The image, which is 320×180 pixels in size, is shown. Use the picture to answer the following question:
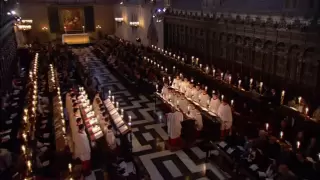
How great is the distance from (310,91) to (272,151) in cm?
452

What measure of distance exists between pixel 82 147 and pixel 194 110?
478 centimetres

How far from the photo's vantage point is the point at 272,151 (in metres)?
9.15

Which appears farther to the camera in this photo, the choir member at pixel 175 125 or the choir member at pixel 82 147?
the choir member at pixel 175 125

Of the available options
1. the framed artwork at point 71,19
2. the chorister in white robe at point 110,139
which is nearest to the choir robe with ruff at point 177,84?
the chorister in white robe at point 110,139

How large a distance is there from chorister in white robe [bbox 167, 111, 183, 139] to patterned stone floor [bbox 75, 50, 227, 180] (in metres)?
0.71

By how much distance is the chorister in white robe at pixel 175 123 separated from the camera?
11523mm

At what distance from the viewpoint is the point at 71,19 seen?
130 feet

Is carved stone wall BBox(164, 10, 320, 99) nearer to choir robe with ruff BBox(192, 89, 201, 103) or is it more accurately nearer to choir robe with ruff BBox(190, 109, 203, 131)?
choir robe with ruff BBox(192, 89, 201, 103)

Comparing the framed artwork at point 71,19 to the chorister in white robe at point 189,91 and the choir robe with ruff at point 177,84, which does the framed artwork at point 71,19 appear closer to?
the choir robe with ruff at point 177,84

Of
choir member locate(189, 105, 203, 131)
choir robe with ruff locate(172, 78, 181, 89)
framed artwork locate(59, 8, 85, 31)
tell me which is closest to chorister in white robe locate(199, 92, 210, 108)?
choir member locate(189, 105, 203, 131)

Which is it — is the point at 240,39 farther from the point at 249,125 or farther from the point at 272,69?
the point at 249,125

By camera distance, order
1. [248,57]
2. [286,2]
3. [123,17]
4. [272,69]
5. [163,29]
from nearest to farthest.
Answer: [286,2] → [272,69] → [248,57] → [163,29] → [123,17]

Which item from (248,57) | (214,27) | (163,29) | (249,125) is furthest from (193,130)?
(163,29)

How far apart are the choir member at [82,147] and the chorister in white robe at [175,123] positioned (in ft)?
10.8
